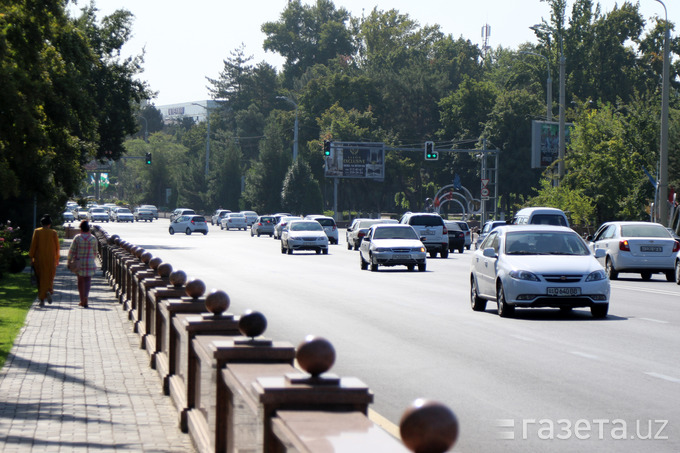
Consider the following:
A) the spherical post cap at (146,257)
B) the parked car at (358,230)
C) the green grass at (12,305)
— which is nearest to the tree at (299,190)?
the parked car at (358,230)

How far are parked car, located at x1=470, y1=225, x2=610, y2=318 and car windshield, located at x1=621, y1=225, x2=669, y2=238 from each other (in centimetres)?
1061

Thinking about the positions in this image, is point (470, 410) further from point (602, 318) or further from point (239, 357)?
point (602, 318)

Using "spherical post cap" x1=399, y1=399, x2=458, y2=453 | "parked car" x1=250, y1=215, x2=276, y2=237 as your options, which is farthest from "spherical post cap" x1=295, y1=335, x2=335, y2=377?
"parked car" x1=250, y1=215, x2=276, y2=237

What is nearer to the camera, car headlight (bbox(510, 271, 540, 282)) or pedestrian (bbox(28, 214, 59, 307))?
car headlight (bbox(510, 271, 540, 282))

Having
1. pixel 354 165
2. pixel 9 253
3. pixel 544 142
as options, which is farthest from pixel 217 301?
pixel 354 165

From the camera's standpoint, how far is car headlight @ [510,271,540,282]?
1870 cm

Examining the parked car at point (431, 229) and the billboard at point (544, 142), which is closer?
the parked car at point (431, 229)

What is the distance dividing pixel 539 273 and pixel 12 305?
9.79 meters

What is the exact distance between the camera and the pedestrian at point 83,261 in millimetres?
20797

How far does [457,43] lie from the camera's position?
13888cm

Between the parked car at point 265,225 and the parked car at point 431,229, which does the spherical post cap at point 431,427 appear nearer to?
the parked car at point 431,229

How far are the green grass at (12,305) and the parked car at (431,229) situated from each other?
18.2 m

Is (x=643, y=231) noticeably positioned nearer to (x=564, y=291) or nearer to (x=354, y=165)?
(x=564, y=291)

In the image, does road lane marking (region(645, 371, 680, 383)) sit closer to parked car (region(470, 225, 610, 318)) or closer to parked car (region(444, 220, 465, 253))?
parked car (region(470, 225, 610, 318))
